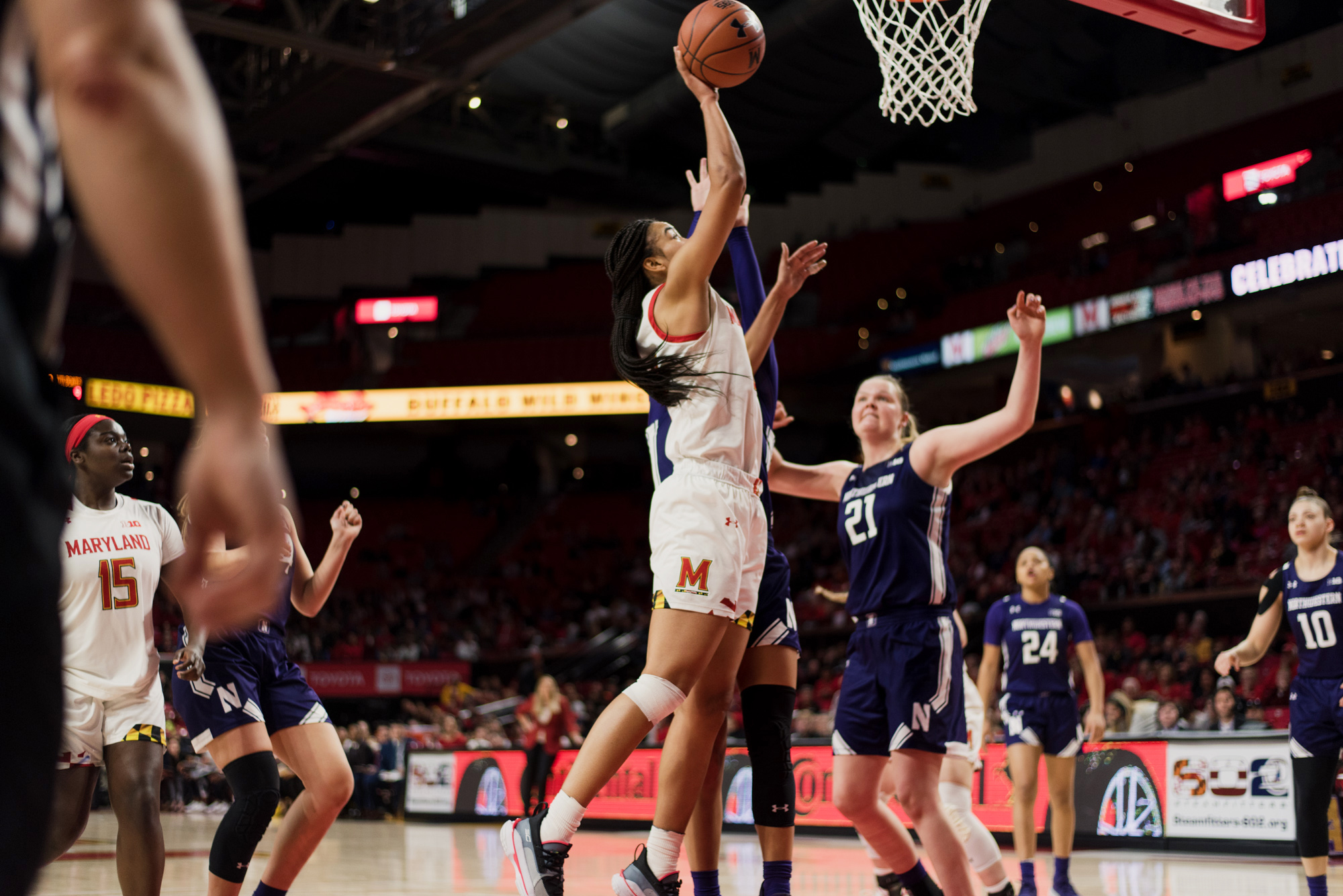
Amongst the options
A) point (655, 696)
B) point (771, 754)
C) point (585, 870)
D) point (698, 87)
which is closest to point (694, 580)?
point (655, 696)

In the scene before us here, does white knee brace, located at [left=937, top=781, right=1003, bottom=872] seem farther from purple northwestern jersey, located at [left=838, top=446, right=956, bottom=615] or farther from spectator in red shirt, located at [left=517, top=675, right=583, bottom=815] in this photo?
spectator in red shirt, located at [left=517, top=675, right=583, bottom=815]

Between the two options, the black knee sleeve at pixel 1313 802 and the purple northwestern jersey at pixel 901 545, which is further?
the black knee sleeve at pixel 1313 802

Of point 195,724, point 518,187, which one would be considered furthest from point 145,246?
point 518,187

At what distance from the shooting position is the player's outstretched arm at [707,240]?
13.1 ft

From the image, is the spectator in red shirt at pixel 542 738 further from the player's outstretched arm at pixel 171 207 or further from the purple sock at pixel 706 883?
the player's outstretched arm at pixel 171 207

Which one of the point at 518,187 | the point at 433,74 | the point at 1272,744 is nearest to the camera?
the point at 1272,744

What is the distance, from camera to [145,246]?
1.11m

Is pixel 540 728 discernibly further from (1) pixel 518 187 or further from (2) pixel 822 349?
(1) pixel 518 187

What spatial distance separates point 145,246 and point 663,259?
336 cm

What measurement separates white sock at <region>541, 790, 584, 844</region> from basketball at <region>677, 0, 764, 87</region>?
268 cm

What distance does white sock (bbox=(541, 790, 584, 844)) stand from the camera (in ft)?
12.0

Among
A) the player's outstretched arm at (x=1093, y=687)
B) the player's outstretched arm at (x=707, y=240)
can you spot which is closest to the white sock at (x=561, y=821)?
the player's outstretched arm at (x=707, y=240)

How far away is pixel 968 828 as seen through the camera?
593 cm

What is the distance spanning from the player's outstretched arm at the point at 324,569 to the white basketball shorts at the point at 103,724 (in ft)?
2.60
